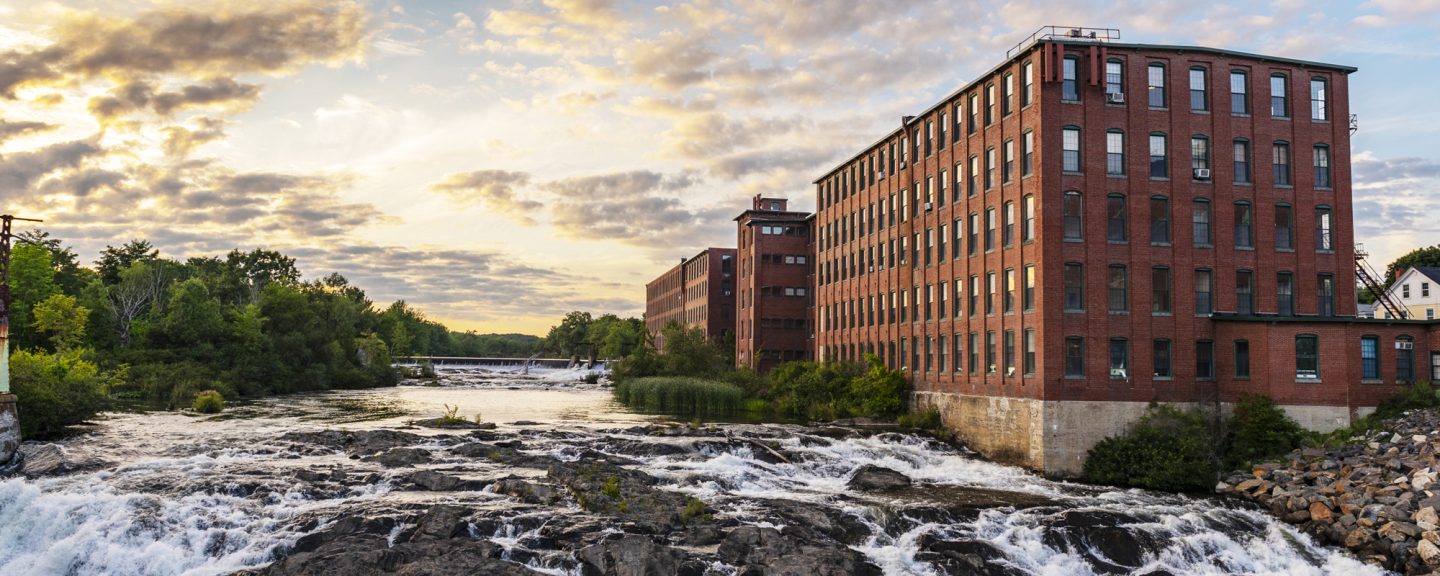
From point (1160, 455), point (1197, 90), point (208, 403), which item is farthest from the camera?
point (208, 403)

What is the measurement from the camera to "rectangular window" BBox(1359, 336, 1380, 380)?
3422cm

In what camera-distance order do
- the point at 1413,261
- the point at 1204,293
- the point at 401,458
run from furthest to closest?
the point at 1413,261
the point at 1204,293
the point at 401,458

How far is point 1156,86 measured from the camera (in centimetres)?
3703

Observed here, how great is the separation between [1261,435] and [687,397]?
41804mm

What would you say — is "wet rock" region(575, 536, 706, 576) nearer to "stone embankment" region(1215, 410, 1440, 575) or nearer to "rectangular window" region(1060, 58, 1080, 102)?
"stone embankment" region(1215, 410, 1440, 575)

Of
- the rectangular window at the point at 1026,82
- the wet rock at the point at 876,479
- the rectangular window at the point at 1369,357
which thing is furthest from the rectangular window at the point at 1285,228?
the wet rock at the point at 876,479

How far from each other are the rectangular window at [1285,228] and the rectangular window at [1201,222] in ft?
10.7

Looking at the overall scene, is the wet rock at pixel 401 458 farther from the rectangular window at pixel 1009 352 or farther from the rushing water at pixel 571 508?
the rectangular window at pixel 1009 352

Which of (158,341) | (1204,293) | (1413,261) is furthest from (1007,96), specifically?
(1413,261)

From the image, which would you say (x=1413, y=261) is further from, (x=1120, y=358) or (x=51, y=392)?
(x=51, y=392)

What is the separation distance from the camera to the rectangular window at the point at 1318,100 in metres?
38.1

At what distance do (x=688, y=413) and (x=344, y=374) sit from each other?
47.9 metres

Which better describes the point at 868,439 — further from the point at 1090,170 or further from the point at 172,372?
the point at 172,372

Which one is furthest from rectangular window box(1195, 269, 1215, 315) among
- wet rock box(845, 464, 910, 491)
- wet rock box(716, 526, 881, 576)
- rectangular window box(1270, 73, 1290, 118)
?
wet rock box(716, 526, 881, 576)
